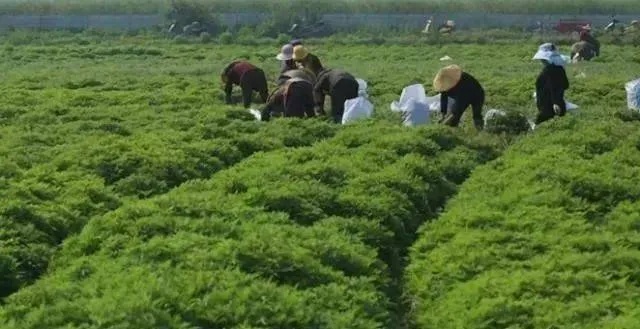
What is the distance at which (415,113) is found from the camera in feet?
54.1

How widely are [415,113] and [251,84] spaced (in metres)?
3.48

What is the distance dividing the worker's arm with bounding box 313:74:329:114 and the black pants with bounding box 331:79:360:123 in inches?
8.1

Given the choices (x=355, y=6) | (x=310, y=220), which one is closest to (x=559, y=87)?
(x=310, y=220)

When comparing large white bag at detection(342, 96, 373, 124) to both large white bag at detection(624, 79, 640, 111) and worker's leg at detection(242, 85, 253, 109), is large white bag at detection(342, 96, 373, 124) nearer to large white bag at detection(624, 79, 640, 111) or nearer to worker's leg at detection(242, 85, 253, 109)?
worker's leg at detection(242, 85, 253, 109)

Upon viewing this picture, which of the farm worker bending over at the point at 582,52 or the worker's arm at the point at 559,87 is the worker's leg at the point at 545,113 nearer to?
the worker's arm at the point at 559,87

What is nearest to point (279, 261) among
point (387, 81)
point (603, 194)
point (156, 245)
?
point (156, 245)

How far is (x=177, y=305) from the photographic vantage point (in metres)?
7.48

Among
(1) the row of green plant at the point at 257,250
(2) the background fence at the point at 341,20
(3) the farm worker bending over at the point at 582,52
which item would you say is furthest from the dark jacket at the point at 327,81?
(2) the background fence at the point at 341,20

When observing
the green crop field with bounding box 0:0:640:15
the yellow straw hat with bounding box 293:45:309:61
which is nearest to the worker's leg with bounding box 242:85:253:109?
the yellow straw hat with bounding box 293:45:309:61

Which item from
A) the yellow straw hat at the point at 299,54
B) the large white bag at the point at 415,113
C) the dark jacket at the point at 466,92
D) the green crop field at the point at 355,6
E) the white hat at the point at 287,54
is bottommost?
the green crop field at the point at 355,6

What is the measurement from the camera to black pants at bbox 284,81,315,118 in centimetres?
1672

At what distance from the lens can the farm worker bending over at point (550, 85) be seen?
52.5 feet

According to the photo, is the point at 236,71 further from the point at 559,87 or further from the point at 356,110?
the point at 559,87

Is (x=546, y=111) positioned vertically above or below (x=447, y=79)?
below
